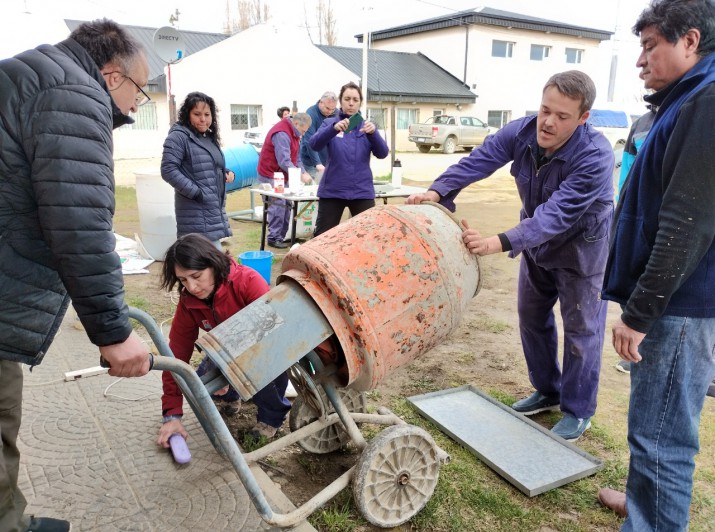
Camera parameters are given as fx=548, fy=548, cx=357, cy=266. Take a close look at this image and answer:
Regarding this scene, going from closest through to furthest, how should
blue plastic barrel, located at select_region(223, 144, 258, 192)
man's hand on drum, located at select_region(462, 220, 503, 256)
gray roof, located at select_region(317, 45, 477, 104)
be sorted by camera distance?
man's hand on drum, located at select_region(462, 220, 503, 256)
blue plastic barrel, located at select_region(223, 144, 258, 192)
gray roof, located at select_region(317, 45, 477, 104)

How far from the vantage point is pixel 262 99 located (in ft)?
71.1

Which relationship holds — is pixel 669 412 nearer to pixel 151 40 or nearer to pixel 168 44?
pixel 168 44

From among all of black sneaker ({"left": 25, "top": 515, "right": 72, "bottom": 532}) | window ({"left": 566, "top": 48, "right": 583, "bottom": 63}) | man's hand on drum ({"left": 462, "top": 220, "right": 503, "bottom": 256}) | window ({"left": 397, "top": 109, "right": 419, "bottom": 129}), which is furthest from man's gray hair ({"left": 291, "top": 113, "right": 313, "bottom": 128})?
window ({"left": 566, "top": 48, "right": 583, "bottom": 63})

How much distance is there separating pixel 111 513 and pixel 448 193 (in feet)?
6.94

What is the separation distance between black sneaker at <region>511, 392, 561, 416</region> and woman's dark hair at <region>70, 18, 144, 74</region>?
2.75 metres

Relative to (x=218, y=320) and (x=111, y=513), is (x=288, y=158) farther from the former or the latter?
(x=111, y=513)

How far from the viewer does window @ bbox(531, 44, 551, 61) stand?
1166 inches

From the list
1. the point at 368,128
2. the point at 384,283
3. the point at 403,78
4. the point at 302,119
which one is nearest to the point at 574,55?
the point at 403,78

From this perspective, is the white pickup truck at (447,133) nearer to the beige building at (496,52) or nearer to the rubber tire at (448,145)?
the rubber tire at (448,145)

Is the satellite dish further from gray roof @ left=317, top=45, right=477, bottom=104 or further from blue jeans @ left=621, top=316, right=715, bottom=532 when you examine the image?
gray roof @ left=317, top=45, right=477, bottom=104

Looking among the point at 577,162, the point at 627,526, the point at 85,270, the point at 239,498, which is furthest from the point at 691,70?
the point at 239,498

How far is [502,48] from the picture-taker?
28625 millimetres

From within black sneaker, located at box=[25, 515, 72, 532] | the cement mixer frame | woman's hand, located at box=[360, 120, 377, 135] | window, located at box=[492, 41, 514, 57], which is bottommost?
black sneaker, located at box=[25, 515, 72, 532]

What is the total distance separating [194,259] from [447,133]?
72.3 ft
